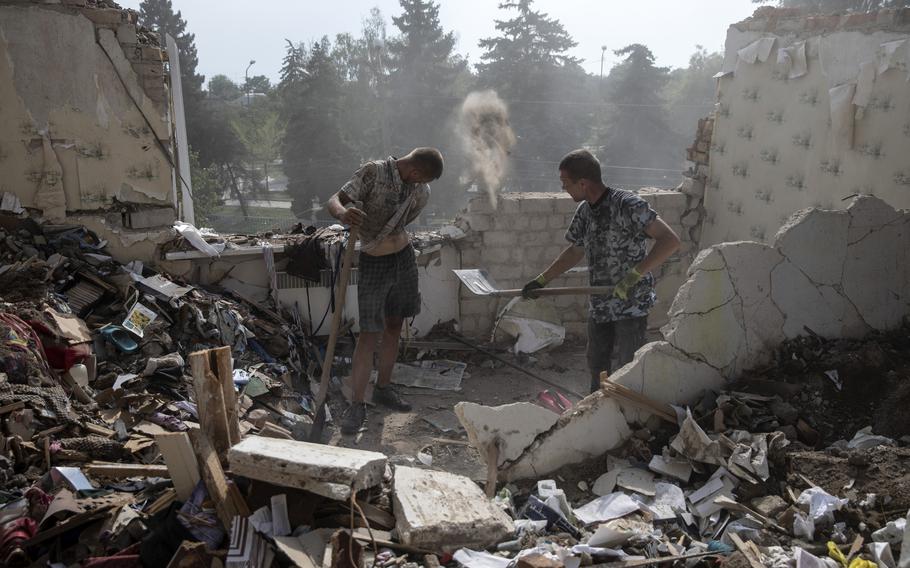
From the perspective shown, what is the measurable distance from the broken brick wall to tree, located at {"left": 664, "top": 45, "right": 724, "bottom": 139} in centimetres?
3291

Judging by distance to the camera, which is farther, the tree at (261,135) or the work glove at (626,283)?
the tree at (261,135)

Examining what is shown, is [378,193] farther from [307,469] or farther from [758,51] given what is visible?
[758,51]

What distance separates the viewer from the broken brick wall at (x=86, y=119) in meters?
5.52

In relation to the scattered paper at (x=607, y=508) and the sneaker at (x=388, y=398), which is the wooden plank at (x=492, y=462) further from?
the sneaker at (x=388, y=398)

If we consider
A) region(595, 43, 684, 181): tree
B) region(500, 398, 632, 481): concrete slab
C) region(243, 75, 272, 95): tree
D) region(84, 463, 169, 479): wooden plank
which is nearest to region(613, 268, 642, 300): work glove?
region(500, 398, 632, 481): concrete slab

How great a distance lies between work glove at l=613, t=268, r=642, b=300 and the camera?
4055 mm

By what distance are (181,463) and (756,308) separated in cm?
322

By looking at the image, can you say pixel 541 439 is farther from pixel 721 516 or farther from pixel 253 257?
pixel 253 257

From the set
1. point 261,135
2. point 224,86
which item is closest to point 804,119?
point 261,135

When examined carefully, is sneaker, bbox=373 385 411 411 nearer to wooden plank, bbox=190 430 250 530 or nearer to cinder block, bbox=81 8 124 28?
wooden plank, bbox=190 430 250 530

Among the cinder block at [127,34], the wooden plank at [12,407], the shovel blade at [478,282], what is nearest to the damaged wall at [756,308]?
the shovel blade at [478,282]

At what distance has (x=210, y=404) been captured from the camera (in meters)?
3.26

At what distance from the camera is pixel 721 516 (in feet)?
10.2

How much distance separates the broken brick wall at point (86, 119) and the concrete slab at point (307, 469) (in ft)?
12.5
